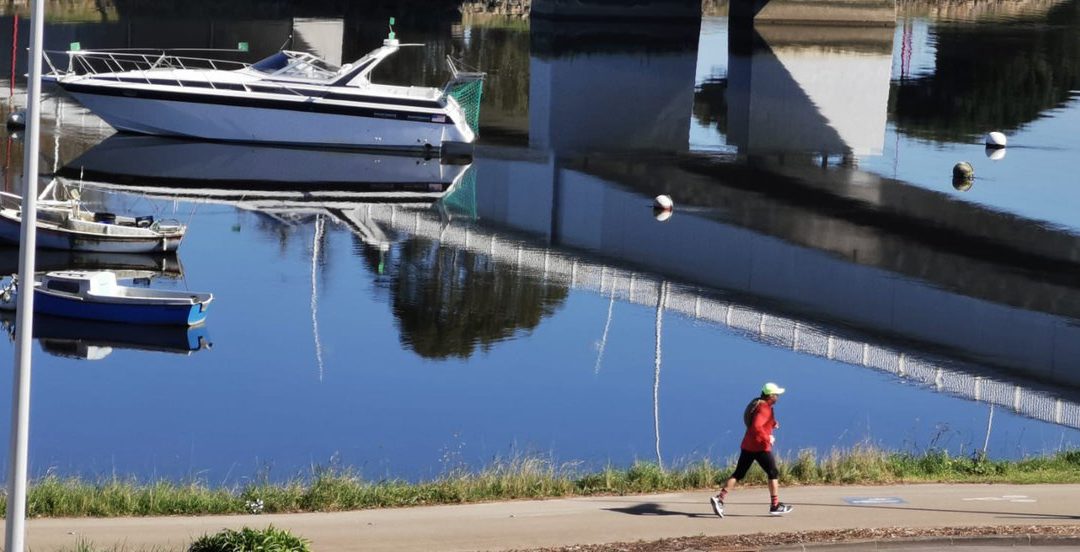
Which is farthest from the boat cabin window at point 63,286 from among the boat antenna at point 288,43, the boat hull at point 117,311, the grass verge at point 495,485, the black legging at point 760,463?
the boat antenna at point 288,43

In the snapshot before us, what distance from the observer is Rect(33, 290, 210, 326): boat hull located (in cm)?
3119

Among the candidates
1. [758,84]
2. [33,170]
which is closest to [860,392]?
[33,170]

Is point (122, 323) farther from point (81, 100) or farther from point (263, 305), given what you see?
point (81, 100)

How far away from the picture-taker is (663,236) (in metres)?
42.8

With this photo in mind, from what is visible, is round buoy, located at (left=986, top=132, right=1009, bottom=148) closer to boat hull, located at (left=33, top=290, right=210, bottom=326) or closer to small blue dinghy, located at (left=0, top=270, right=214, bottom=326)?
small blue dinghy, located at (left=0, top=270, right=214, bottom=326)

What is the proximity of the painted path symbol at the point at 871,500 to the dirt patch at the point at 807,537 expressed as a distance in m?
1.19

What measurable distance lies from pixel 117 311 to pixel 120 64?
31.4m

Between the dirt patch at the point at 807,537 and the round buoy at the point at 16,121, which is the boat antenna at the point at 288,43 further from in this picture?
the dirt patch at the point at 807,537

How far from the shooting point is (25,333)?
1134cm

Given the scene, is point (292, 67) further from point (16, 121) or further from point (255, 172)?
point (16, 121)

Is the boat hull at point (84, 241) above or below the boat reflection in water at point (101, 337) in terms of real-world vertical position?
above

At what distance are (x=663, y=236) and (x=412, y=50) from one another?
3938cm

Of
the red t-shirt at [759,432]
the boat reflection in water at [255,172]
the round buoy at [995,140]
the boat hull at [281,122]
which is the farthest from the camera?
the round buoy at [995,140]

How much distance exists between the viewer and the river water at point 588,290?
26438 mm
